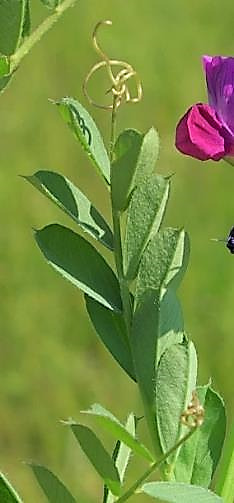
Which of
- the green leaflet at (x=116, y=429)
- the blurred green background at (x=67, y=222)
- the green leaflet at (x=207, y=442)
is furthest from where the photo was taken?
the blurred green background at (x=67, y=222)

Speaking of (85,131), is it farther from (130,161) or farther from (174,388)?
(174,388)

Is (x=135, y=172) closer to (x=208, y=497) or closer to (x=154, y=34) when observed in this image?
(x=208, y=497)

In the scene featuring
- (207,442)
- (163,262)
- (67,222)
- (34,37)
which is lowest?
(67,222)

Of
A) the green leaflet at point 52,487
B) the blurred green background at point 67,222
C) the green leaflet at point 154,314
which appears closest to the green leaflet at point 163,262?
the green leaflet at point 154,314

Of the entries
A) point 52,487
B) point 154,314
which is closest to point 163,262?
point 154,314

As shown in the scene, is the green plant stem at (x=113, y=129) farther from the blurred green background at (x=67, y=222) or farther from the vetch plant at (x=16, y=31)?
the blurred green background at (x=67, y=222)

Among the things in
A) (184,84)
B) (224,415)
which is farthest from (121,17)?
(224,415)

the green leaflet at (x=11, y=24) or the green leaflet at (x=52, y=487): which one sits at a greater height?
the green leaflet at (x=11, y=24)

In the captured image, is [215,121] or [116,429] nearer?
[116,429]
